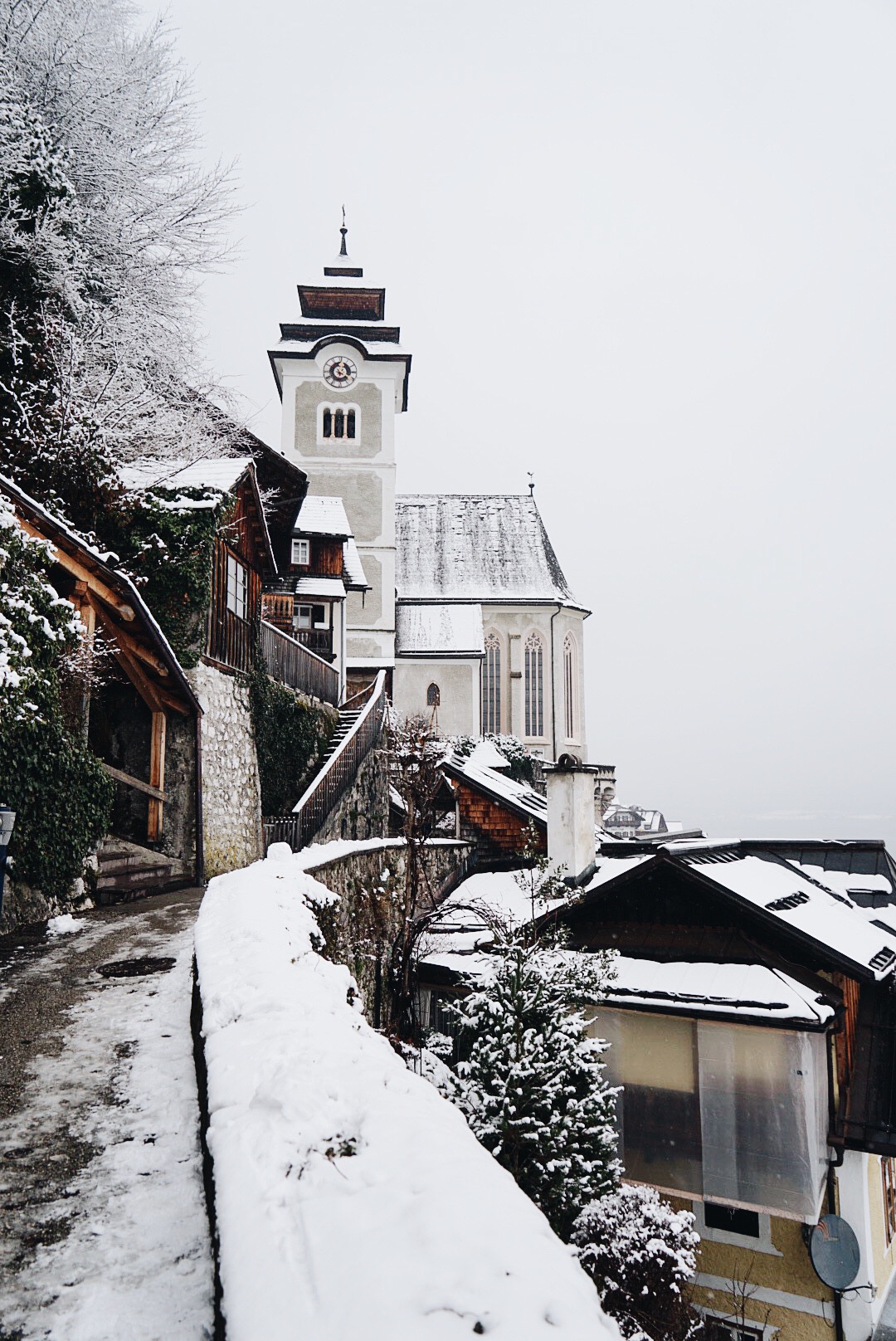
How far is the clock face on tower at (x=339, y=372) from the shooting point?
36.7 m

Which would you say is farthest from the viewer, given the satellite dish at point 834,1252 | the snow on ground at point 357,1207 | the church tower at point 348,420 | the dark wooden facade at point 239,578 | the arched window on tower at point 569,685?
the arched window on tower at point 569,685

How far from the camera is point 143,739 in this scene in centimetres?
1177

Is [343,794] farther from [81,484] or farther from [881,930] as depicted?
[881,930]

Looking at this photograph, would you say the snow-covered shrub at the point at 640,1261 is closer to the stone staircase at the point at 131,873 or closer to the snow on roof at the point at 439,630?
the stone staircase at the point at 131,873

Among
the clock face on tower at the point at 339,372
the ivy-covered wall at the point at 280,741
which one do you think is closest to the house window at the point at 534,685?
the clock face on tower at the point at 339,372

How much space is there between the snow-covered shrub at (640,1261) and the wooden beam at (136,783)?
21.7 ft

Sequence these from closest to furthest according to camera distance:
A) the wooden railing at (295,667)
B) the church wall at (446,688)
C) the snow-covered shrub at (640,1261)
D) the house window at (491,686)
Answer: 1. the snow-covered shrub at (640,1261)
2. the wooden railing at (295,667)
3. the church wall at (446,688)
4. the house window at (491,686)

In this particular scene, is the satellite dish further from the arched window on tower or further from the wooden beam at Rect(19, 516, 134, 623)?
the arched window on tower

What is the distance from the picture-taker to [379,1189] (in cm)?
213

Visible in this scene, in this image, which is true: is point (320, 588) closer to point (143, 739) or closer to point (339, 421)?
point (143, 739)

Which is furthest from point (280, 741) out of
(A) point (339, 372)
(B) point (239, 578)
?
(A) point (339, 372)

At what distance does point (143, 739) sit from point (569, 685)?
30.4 metres

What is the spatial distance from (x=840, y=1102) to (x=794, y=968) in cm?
138


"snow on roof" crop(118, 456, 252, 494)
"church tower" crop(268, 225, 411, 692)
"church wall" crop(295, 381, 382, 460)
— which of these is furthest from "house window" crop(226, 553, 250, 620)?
"church wall" crop(295, 381, 382, 460)
